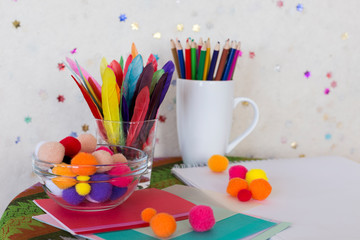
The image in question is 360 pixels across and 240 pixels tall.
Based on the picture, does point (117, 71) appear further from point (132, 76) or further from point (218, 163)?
point (218, 163)

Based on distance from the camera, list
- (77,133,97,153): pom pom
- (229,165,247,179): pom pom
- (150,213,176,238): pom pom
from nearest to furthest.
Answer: (150,213,176,238): pom pom → (77,133,97,153): pom pom → (229,165,247,179): pom pom

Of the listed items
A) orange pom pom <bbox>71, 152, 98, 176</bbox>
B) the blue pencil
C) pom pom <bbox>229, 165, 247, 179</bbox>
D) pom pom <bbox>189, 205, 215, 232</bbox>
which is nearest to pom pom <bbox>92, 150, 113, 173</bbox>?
orange pom pom <bbox>71, 152, 98, 176</bbox>

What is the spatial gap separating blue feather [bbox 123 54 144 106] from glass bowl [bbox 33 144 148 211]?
14cm

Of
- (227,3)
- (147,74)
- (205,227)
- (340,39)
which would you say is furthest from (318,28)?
(205,227)

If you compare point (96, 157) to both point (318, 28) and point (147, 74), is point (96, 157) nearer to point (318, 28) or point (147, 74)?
point (147, 74)

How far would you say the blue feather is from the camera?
1.90ft

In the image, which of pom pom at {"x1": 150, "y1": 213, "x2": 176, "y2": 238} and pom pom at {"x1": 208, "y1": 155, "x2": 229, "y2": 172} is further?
pom pom at {"x1": 208, "y1": 155, "x2": 229, "y2": 172}

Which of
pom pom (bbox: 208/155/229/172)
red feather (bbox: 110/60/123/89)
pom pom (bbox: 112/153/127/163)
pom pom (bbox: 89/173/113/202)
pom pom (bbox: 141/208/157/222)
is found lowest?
pom pom (bbox: 208/155/229/172)

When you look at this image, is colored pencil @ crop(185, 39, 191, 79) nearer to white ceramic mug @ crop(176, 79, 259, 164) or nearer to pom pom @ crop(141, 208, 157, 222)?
white ceramic mug @ crop(176, 79, 259, 164)

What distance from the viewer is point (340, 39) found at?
0.96 m

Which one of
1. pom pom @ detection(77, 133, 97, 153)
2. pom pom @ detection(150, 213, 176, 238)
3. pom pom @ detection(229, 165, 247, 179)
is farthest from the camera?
pom pom @ detection(229, 165, 247, 179)

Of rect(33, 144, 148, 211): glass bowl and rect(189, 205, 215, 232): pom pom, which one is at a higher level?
rect(33, 144, 148, 211): glass bowl

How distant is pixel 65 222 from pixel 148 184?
0.20 m

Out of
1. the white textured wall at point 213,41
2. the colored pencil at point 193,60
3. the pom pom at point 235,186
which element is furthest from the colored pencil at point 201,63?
the pom pom at point 235,186
